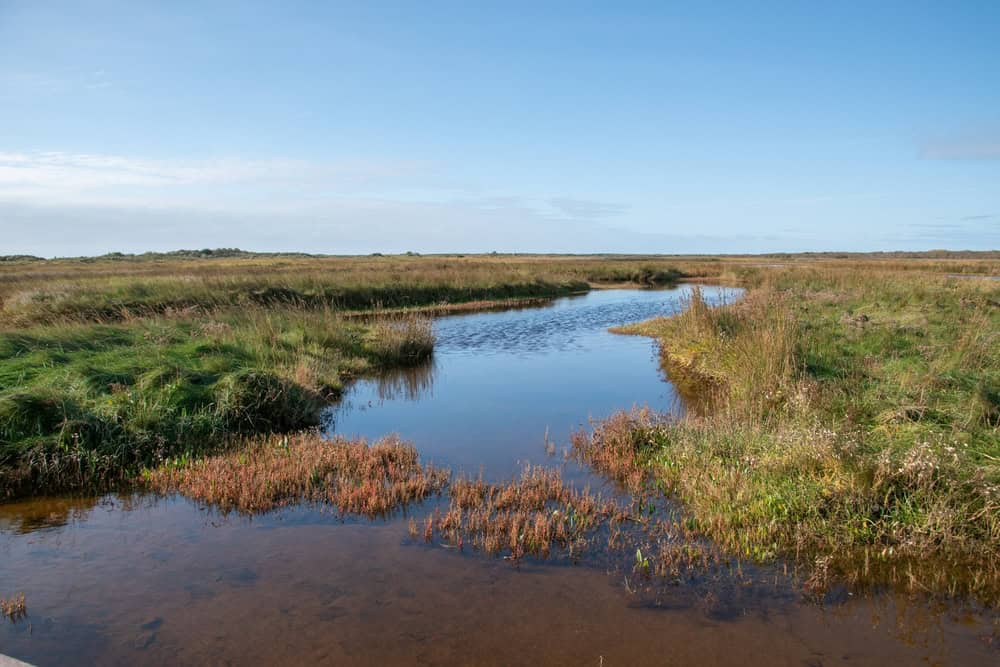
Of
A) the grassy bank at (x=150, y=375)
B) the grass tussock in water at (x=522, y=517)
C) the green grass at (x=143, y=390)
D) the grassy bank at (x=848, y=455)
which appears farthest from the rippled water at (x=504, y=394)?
the grassy bank at (x=848, y=455)

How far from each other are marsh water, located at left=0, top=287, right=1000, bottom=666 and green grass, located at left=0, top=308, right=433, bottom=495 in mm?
742

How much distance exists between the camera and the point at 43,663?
429 cm

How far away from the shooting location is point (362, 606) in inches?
198

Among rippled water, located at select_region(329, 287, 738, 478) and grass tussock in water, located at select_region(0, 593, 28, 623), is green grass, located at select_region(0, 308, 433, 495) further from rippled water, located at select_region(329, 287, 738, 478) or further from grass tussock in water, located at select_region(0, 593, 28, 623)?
grass tussock in water, located at select_region(0, 593, 28, 623)

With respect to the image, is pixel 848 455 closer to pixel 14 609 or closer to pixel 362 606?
pixel 362 606

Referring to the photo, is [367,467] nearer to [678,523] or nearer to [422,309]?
[678,523]

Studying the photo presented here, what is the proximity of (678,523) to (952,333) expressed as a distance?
10.0 metres

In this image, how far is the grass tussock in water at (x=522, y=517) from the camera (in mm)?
5965

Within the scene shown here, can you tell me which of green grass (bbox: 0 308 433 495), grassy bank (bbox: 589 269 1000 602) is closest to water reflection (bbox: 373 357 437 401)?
green grass (bbox: 0 308 433 495)

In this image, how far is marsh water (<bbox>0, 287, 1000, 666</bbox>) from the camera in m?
4.43

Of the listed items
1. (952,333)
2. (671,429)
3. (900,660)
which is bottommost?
(900,660)

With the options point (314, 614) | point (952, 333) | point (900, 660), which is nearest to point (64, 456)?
point (314, 614)

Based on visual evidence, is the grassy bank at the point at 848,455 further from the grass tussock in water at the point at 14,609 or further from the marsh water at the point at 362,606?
the grass tussock in water at the point at 14,609

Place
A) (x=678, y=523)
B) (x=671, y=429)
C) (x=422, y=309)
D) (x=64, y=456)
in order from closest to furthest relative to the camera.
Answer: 1. (x=678, y=523)
2. (x=64, y=456)
3. (x=671, y=429)
4. (x=422, y=309)
